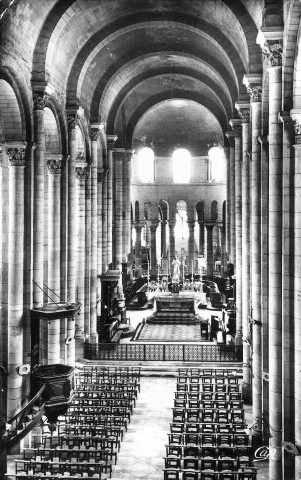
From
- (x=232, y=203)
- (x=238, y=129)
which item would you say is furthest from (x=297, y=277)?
(x=232, y=203)

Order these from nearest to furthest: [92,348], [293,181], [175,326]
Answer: [293,181] → [92,348] → [175,326]

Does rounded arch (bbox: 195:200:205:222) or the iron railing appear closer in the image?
the iron railing

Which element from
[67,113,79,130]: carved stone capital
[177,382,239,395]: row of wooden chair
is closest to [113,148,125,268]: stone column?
[67,113,79,130]: carved stone capital

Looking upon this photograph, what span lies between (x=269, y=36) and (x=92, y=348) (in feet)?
55.1

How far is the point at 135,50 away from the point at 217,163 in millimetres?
19064

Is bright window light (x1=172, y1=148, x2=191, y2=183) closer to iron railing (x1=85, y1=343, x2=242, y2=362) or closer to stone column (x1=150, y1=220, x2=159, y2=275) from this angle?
stone column (x1=150, y1=220, x2=159, y2=275)

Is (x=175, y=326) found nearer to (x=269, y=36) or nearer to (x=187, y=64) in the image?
(x=187, y=64)

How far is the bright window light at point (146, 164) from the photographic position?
45.8 m

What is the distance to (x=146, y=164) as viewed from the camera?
152 feet

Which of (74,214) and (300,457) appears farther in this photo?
(74,214)

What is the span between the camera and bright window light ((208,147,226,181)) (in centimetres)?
4516

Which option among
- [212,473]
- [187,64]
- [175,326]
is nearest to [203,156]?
[187,64]

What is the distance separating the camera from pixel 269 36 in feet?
43.2

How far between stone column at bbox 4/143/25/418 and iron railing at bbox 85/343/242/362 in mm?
7679
